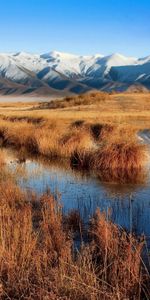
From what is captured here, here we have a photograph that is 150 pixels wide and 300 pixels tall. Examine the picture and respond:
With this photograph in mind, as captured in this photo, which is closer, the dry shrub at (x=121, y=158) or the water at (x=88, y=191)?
the water at (x=88, y=191)

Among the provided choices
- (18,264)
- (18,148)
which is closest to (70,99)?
(18,148)

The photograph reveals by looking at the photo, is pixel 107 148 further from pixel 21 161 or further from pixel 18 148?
pixel 18 148

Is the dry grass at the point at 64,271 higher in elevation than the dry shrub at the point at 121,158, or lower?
higher

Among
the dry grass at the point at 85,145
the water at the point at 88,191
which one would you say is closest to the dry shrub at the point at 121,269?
the water at the point at 88,191

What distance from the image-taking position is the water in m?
11.1

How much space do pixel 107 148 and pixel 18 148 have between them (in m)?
7.50

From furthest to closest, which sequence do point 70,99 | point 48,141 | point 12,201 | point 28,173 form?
point 70,99 → point 48,141 → point 28,173 → point 12,201

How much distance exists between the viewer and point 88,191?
14320 millimetres

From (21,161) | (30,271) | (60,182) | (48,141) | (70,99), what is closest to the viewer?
(30,271)

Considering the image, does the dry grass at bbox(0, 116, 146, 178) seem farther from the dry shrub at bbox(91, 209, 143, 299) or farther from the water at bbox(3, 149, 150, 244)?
the dry shrub at bbox(91, 209, 143, 299)

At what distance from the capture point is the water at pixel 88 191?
36.3 feet

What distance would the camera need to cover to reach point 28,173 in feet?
56.1

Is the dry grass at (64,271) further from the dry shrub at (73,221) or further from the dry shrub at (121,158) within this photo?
the dry shrub at (121,158)

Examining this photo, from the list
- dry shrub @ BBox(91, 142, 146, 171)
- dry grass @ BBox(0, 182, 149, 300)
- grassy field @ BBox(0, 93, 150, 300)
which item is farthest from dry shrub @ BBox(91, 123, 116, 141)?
dry grass @ BBox(0, 182, 149, 300)
